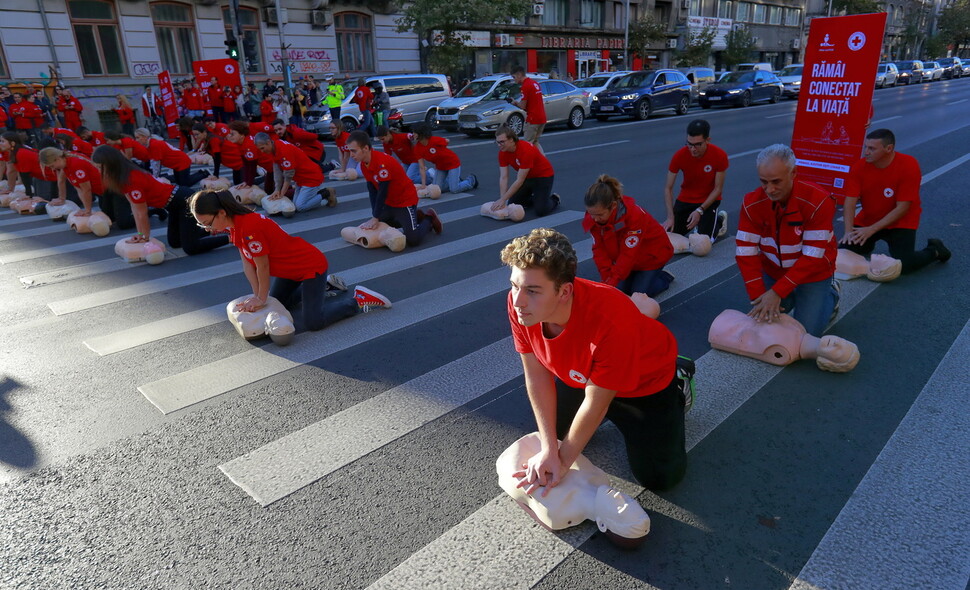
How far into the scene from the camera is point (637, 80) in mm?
22656

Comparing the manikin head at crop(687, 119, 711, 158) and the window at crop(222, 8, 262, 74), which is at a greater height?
the window at crop(222, 8, 262, 74)

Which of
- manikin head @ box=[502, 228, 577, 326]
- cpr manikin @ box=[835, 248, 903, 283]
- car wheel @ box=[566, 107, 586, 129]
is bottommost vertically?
cpr manikin @ box=[835, 248, 903, 283]

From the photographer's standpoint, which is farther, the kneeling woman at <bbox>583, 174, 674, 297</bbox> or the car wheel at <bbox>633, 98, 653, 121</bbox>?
the car wheel at <bbox>633, 98, 653, 121</bbox>

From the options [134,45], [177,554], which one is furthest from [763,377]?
[134,45]

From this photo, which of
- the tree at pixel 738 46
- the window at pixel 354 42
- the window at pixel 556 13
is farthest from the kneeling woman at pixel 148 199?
the tree at pixel 738 46

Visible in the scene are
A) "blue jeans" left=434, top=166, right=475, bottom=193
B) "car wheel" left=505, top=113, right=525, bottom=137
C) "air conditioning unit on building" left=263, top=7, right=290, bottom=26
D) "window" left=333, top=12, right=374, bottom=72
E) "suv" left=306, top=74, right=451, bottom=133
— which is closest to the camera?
"blue jeans" left=434, top=166, right=475, bottom=193

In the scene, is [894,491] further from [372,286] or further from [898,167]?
[372,286]

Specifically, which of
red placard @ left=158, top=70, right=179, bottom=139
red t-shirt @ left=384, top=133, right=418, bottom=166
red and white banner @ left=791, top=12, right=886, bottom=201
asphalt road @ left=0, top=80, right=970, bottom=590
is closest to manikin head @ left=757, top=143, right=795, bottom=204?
asphalt road @ left=0, top=80, right=970, bottom=590

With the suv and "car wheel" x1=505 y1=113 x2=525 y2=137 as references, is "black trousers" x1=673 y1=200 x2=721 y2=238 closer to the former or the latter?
"car wheel" x1=505 y1=113 x2=525 y2=137

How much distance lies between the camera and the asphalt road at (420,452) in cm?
263

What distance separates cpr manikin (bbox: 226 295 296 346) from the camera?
15.7ft

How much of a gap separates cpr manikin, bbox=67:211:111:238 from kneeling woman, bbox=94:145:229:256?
146 cm

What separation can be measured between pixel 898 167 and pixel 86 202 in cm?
1000

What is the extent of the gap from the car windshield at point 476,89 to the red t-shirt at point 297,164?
1212cm
